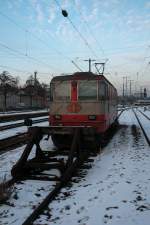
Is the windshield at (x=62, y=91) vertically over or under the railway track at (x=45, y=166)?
over

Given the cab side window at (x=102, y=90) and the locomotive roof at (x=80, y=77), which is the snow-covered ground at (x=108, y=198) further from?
the locomotive roof at (x=80, y=77)

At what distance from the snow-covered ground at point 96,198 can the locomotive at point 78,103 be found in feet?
10.5

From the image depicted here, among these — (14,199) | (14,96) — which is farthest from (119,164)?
(14,96)

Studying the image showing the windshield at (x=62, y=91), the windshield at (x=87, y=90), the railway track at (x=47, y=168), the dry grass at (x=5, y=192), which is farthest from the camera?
the windshield at (x=62, y=91)

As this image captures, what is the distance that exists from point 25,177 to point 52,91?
5.84m

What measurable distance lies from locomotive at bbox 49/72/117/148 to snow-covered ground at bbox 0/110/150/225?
10.5 ft

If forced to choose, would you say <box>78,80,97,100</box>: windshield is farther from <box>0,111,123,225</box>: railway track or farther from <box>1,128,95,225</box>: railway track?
<box>1,128,95,225</box>: railway track

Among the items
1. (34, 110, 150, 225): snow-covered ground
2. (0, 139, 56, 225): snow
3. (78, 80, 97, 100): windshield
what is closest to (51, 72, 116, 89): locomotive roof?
(78, 80, 97, 100): windshield

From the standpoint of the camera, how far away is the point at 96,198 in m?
6.62

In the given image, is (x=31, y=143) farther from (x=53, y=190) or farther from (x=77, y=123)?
(x=77, y=123)

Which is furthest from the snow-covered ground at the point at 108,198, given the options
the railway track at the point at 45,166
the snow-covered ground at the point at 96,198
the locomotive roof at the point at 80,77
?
the locomotive roof at the point at 80,77

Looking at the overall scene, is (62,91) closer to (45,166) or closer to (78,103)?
(78,103)

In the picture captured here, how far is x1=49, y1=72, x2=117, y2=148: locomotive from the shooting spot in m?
13.0

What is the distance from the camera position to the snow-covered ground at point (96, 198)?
556cm
